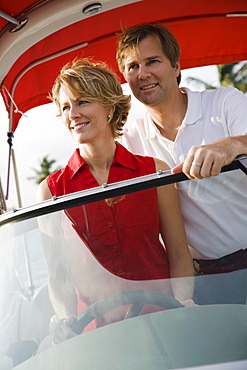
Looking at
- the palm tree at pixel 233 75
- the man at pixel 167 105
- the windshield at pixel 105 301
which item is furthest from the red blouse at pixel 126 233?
the palm tree at pixel 233 75

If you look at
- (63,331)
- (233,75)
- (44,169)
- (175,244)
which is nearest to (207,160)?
(175,244)

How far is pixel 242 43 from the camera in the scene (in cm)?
324

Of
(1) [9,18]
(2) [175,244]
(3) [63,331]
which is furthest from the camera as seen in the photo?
(1) [9,18]

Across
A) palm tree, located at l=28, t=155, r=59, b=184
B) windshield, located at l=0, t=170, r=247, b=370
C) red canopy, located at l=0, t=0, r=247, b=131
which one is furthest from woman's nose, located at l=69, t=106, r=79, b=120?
palm tree, located at l=28, t=155, r=59, b=184

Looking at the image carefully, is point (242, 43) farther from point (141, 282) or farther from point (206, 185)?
point (141, 282)

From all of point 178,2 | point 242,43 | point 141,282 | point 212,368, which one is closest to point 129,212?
point 141,282

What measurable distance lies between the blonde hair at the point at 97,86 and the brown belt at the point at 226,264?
978mm

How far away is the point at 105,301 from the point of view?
1.33m

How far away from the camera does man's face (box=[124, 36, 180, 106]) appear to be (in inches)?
103

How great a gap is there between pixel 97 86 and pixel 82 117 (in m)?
0.14

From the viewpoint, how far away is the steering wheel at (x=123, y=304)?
1317mm

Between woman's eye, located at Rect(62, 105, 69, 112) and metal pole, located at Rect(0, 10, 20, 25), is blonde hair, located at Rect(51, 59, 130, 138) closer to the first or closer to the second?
woman's eye, located at Rect(62, 105, 69, 112)

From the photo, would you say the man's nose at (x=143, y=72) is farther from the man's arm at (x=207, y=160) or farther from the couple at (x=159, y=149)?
the man's arm at (x=207, y=160)

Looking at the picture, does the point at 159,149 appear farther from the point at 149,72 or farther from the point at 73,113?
the point at 73,113
